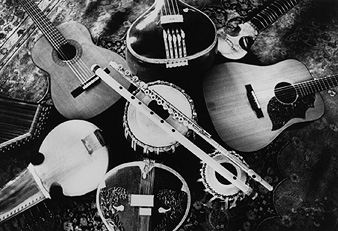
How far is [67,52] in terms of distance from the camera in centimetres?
205

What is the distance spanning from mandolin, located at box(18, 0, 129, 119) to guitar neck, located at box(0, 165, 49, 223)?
1.28 ft

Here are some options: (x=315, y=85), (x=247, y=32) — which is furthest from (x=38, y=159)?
(x=315, y=85)

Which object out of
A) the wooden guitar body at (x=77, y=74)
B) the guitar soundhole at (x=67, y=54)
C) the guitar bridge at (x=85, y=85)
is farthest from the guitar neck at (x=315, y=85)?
the guitar soundhole at (x=67, y=54)

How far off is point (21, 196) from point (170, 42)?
3.45ft

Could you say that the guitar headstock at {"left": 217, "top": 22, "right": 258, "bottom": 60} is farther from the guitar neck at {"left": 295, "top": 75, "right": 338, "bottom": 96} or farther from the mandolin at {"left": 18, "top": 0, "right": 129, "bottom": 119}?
the mandolin at {"left": 18, "top": 0, "right": 129, "bottom": 119}

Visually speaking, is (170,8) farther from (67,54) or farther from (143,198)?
(143,198)

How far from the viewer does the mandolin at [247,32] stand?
2168 millimetres

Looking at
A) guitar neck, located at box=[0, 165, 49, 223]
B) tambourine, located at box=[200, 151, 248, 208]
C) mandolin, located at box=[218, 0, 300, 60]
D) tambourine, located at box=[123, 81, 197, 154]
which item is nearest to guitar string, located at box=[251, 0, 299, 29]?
mandolin, located at box=[218, 0, 300, 60]

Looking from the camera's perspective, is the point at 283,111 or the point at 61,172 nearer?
the point at 61,172

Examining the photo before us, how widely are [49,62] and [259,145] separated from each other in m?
1.24

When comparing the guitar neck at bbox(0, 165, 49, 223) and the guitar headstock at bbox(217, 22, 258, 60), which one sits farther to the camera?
the guitar headstock at bbox(217, 22, 258, 60)

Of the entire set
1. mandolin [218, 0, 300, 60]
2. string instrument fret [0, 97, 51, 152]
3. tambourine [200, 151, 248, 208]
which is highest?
string instrument fret [0, 97, 51, 152]

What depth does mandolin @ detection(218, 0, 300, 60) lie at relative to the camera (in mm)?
2168

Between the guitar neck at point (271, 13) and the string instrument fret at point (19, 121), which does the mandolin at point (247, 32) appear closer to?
the guitar neck at point (271, 13)
